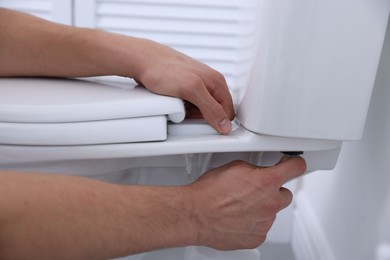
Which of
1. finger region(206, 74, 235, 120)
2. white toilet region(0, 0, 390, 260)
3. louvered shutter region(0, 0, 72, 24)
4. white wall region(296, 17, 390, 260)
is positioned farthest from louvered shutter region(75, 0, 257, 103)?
white toilet region(0, 0, 390, 260)

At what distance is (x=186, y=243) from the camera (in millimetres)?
529

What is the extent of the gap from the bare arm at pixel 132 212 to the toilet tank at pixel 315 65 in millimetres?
68

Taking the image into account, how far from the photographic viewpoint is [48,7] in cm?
134

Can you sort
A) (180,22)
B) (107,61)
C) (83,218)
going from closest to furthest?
(83,218), (107,61), (180,22)

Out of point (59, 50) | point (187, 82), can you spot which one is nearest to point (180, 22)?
point (59, 50)

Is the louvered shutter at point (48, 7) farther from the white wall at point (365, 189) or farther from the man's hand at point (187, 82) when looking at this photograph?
the white wall at point (365, 189)

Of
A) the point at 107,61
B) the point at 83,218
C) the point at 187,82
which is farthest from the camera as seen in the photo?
the point at 107,61

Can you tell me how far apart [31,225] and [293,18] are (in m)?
0.36

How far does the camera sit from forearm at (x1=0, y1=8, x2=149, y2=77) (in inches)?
26.3

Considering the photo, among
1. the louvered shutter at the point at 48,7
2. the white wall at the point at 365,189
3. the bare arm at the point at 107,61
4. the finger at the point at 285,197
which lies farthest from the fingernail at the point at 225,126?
the louvered shutter at the point at 48,7

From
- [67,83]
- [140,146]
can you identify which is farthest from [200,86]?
[67,83]

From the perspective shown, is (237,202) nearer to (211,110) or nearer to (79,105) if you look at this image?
(211,110)

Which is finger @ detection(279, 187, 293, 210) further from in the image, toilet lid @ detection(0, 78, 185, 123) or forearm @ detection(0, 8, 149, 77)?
forearm @ detection(0, 8, 149, 77)

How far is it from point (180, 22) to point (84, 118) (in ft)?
2.87
